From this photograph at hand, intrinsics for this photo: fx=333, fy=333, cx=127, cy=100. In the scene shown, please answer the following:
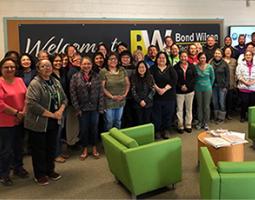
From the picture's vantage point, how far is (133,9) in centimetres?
689

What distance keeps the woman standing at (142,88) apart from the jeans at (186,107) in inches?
30.1

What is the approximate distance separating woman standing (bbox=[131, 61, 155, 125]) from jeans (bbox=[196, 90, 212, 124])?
3.91ft

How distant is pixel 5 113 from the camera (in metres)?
3.78

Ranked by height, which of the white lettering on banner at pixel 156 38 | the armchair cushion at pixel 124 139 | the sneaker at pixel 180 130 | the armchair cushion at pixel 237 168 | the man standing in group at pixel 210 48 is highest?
the white lettering on banner at pixel 156 38

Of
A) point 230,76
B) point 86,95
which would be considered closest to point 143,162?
point 86,95

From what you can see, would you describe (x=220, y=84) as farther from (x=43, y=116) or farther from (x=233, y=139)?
(x=43, y=116)

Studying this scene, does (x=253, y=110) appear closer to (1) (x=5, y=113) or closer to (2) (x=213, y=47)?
(2) (x=213, y=47)

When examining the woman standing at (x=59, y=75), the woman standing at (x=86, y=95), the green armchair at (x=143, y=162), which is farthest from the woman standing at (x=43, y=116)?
the green armchair at (x=143, y=162)

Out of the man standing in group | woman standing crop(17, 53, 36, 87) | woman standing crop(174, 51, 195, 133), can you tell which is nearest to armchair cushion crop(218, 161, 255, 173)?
woman standing crop(17, 53, 36, 87)

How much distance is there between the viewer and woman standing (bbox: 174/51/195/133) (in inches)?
225

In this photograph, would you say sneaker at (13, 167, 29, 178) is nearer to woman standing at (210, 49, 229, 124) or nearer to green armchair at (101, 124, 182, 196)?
green armchair at (101, 124, 182, 196)

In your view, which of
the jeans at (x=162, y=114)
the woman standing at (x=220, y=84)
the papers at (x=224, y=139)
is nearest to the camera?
the papers at (x=224, y=139)

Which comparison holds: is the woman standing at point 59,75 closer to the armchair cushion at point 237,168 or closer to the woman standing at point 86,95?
the woman standing at point 86,95

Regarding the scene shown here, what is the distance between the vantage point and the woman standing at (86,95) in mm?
4529
